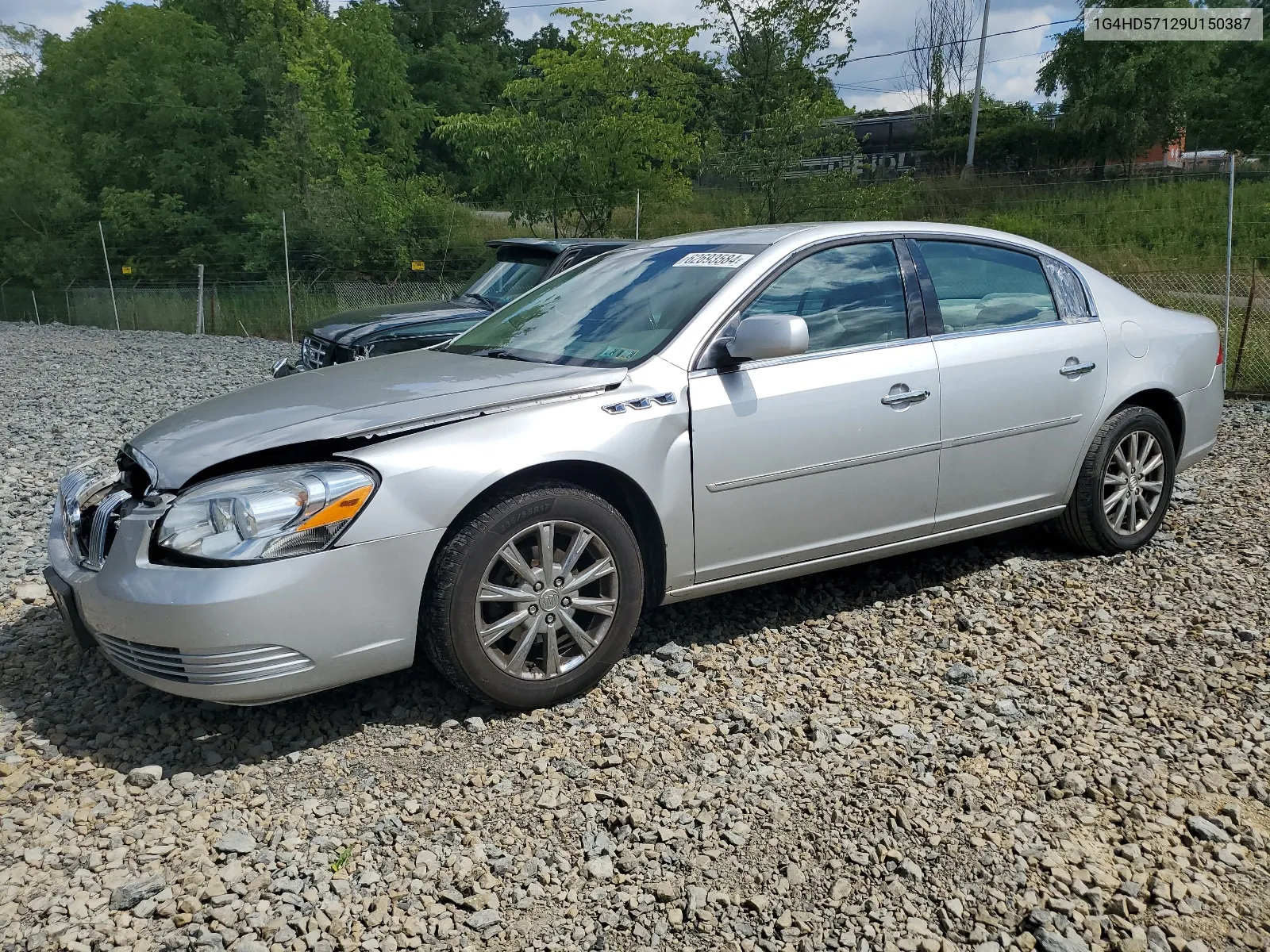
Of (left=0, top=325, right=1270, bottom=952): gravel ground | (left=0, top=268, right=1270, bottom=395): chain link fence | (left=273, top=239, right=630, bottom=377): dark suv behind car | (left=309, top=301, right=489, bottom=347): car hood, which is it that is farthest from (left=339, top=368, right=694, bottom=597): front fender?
(left=0, top=268, right=1270, bottom=395): chain link fence

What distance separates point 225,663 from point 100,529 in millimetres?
738

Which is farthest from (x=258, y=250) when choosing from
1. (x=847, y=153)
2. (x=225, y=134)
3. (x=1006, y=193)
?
(x=1006, y=193)

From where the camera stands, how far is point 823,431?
3.93 m

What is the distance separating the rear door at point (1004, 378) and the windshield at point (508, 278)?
215 inches

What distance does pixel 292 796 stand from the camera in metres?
3.05

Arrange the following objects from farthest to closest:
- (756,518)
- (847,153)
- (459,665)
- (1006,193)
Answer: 1. (1006,193)
2. (847,153)
3. (756,518)
4. (459,665)

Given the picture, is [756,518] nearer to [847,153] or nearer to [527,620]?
[527,620]

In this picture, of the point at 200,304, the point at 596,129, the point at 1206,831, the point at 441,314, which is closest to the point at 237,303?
the point at 200,304

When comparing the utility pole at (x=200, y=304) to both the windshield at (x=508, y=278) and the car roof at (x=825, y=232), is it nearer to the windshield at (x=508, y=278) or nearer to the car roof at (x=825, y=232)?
the windshield at (x=508, y=278)

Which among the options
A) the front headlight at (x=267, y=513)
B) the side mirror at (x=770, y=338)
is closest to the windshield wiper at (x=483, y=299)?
the side mirror at (x=770, y=338)

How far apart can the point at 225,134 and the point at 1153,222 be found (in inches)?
1216

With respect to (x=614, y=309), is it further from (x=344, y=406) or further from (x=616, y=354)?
(x=344, y=406)

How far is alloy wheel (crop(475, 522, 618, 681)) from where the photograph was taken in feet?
11.0

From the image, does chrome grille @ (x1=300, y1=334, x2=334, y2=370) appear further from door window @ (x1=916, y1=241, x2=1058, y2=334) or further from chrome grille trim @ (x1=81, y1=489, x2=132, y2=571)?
door window @ (x1=916, y1=241, x2=1058, y2=334)
